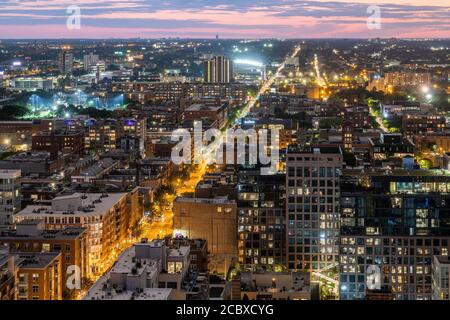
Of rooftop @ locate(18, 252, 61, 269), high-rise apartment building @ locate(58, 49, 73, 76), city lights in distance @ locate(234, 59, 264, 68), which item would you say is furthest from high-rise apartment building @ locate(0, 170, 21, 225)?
city lights in distance @ locate(234, 59, 264, 68)

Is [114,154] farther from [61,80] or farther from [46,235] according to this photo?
[61,80]

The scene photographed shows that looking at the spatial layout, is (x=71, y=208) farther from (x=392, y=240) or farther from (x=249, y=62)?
(x=249, y=62)

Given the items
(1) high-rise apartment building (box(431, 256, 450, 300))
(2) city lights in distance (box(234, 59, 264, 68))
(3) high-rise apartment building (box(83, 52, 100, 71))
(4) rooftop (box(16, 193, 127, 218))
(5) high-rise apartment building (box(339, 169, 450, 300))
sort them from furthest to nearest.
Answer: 1. (2) city lights in distance (box(234, 59, 264, 68))
2. (3) high-rise apartment building (box(83, 52, 100, 71))
3. (4) rooftop (box(16, 193, 127, 218))
4. (5) high-rise apartment building (box(339, 169, 450, 300))
5. (1) high-rise apartment building (box(431, 256, 450, 300))

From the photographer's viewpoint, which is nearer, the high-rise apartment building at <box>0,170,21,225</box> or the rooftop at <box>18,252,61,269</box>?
the rooftop at <box>18,252,61,269</box>

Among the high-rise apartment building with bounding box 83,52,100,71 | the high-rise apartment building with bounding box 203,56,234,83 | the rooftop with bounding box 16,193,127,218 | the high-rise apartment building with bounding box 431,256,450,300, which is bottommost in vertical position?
the high-rise apartment building with bounding box 431,256,450,300

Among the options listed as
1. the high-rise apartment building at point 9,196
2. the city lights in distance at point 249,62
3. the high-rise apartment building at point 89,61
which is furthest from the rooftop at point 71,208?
the city lights in distance at point 249,62

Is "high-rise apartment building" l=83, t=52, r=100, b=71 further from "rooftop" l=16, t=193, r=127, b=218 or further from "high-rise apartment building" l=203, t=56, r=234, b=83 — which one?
"rooftop" l=16, t=193, r=127, b=218
